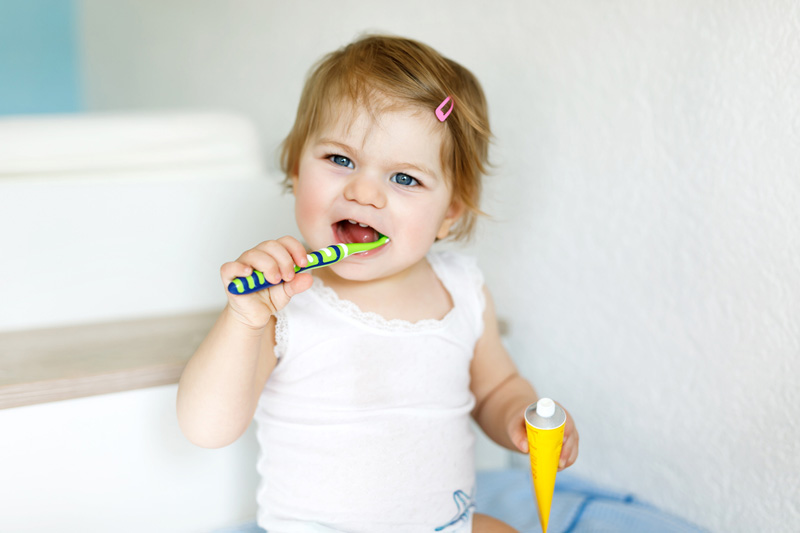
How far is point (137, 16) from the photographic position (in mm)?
2797

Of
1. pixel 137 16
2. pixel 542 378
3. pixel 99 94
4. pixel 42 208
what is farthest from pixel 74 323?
pixel 99 94

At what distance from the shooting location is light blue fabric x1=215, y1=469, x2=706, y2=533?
0.82 meters

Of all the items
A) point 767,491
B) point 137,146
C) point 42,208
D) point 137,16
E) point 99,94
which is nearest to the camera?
point 767,491

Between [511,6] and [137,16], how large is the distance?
2.28 m

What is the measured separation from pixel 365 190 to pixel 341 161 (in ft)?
0.19

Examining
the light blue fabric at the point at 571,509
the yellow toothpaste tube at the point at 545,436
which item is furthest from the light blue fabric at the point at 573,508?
the yellow toothpaste tube at the point at 545,436

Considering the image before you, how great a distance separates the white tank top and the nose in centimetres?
13

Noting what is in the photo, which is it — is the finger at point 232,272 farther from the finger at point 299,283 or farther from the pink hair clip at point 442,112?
the pink hair clip at point 442,112

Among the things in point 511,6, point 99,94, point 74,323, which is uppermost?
point 511,6

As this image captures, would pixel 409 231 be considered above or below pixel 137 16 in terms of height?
above

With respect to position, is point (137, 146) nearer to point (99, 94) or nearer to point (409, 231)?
point (409, 231)

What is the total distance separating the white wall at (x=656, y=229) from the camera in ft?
2.29

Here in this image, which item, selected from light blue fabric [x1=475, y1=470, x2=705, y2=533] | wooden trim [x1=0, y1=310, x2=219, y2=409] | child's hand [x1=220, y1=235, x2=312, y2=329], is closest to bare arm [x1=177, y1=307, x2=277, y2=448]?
child's hand [x1=220, y1=235, x2=312, y2=329]

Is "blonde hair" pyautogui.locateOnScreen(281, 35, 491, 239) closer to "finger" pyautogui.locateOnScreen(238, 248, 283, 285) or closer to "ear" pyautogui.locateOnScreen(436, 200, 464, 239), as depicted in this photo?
"ear" pyautogui.locateOnScreen(436, 200, 464, 239)
